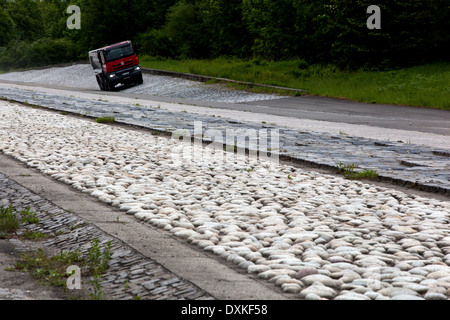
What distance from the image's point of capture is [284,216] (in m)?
7.05

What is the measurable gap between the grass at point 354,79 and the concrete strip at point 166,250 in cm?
1824

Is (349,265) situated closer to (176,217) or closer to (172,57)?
(176,217)

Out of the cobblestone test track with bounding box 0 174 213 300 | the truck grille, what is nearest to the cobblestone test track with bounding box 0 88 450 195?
the cobblestone test track with bounding box 0 174 213 300

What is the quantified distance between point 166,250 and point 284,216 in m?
1.73

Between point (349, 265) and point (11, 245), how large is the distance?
11.2 feet

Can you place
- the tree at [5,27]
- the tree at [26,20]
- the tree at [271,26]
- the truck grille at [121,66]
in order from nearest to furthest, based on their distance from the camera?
the truck grille at [121,66], the tree at [271,26], the tree at [5,27], the tree at [26,20]

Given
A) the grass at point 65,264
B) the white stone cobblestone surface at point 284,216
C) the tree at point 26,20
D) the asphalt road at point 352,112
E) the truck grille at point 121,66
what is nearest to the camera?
the white stone cobblestone surface at point 284,216

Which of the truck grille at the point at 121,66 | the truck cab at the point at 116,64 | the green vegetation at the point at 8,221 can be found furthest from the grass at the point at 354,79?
the green vegetation at the point at 8,221

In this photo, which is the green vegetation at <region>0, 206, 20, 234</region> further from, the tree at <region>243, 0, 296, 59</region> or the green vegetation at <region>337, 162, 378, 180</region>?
the tree at <region>243, 0, 296, 59</region>

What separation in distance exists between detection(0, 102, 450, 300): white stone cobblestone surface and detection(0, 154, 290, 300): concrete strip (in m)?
0.16

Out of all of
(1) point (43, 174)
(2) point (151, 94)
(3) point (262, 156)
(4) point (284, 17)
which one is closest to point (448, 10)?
(4) point (284, 17)

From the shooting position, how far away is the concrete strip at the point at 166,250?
471 cm

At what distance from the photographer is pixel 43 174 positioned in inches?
393

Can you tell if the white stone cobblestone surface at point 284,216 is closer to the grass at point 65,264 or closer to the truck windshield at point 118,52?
the grass at point 65,264
